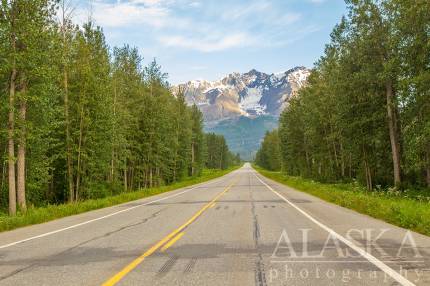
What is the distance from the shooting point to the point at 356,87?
1156 inches

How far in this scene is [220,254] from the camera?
26.1 ft

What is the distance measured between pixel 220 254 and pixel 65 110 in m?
23.6

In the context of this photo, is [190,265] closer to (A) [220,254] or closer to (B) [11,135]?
(A) [220,254]

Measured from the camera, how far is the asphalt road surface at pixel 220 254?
6.11m

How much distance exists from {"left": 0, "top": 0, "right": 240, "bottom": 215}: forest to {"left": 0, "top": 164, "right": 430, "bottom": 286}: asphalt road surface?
33.2ft

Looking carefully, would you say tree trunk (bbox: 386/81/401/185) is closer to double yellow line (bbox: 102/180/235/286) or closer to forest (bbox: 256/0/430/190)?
forest (bbox: 256/0/430/190)

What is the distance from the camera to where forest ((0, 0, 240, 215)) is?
19828mm

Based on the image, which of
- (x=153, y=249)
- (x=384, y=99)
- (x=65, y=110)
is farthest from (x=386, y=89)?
(x=153, y=249)

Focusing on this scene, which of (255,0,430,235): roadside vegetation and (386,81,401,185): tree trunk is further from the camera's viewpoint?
(386,81,401,185): tree trunk

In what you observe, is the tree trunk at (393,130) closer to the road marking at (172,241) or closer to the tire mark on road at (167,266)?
the road marking at (172,241)

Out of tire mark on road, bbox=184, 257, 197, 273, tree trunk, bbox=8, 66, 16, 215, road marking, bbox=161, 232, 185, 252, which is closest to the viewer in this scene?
tire mark on road, bbox=184, 257, 197, 273

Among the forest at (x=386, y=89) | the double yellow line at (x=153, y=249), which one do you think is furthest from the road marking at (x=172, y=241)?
Result: the forest at (x=386, y=89)

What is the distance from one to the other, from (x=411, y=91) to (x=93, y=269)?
23037mm

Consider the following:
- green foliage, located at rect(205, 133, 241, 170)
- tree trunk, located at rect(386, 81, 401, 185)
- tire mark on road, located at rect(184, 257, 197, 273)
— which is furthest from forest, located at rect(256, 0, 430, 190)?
green foliage, located at rect(205, 133, 241, 170)
